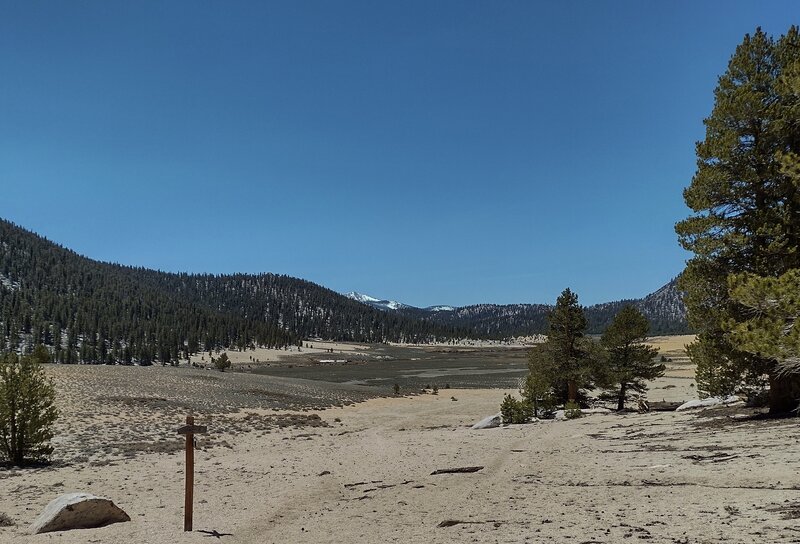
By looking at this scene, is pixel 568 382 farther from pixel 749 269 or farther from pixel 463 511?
pixel 463 511

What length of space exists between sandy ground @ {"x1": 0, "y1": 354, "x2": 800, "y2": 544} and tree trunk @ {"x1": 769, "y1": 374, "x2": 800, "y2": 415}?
156 centimetres

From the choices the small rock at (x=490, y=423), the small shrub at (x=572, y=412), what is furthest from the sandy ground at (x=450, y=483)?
the small rock at (x=490, y=423)

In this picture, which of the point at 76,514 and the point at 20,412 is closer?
the point at 76,514

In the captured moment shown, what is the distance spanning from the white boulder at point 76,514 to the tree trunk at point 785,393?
20666 mm

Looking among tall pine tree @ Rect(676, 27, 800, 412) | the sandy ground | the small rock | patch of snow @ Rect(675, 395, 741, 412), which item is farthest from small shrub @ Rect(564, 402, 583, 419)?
tall pine tree @ Rect(676, 27, 800, 412)

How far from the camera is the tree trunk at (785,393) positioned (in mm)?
18466

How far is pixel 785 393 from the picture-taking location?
18.6 meters

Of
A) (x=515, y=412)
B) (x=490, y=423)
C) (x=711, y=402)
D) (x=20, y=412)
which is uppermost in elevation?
(x=20, y=412)

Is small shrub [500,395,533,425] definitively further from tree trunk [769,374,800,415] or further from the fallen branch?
the fallen branch

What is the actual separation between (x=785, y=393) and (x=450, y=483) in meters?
12.9

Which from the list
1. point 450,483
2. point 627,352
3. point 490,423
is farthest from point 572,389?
point 450,483

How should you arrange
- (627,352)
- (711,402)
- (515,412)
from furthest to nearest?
(627,352)
(515,412)
(711,402)

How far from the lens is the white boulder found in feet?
36.4

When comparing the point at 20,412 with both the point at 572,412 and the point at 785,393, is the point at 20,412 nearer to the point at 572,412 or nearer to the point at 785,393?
the point at 572,412
